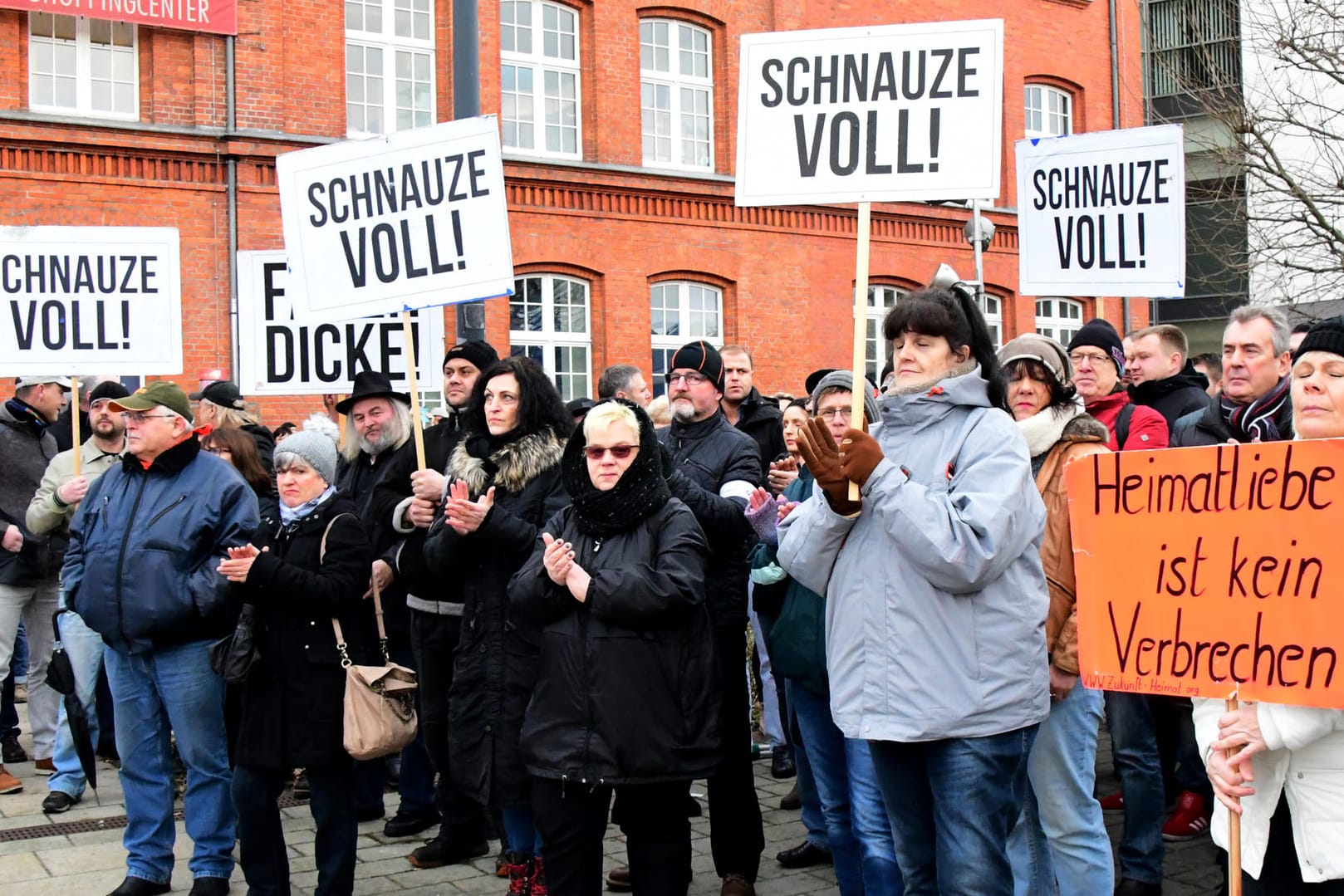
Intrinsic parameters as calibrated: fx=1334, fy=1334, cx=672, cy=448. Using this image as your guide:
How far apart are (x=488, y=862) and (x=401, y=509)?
1.64 metres

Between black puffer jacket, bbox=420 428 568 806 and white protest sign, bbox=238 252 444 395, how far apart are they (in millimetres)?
2257

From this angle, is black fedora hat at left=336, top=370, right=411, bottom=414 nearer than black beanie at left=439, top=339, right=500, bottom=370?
No

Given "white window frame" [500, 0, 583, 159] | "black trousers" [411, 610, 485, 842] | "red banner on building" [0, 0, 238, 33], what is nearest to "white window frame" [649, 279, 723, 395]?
"white window frame" [500, 0, 583, 159]

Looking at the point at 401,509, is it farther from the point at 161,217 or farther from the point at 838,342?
the point at 838,342

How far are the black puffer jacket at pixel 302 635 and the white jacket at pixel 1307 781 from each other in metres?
3.36

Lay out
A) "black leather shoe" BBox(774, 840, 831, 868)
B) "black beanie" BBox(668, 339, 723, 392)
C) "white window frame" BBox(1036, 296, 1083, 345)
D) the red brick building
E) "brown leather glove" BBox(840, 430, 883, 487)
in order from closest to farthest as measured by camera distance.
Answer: "brown leather glove" BBox(840, 430, 883, 487) < "black leather shoe" BBox(774, 840, 831, 868) < "black beanie" BBox(668, 339, 723, 392) < the red brick building < "white window frame" BBox(1036, 296, 1083, 345)

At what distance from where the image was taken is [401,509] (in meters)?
6.10

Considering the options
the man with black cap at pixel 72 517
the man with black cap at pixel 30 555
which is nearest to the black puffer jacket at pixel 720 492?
the man with black cap at pixel 72 517

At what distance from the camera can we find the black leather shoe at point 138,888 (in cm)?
563

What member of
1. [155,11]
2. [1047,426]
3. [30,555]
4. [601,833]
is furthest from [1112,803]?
[155,11]

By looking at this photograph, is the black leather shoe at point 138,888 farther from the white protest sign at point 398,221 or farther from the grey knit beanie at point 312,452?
the white protest sign at point 398,221

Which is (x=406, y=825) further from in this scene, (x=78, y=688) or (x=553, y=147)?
(x=553, y=147)

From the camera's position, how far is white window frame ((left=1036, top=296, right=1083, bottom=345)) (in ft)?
77.3

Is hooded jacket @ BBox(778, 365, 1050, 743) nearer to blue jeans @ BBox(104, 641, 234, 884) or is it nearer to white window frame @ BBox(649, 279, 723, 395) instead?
blue jeans @ BBox(104, 641, 234, 884)
